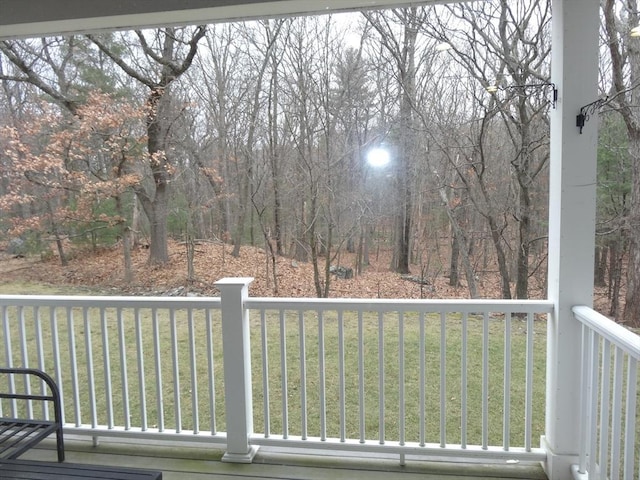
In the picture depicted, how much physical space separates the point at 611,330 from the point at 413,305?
864 millimetres

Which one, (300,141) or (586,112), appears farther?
(300,141)

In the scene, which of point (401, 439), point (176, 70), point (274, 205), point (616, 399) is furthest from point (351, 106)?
point (616, 399)

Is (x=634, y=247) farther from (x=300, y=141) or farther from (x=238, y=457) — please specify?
(x=238, y=457)

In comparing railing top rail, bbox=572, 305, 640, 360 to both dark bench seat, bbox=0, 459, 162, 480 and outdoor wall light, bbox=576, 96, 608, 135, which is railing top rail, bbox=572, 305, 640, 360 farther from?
dark bench seat, bbox=0, 459, 162, 480

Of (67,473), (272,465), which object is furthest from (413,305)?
(67,473)

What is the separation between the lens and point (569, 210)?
2.10 meters

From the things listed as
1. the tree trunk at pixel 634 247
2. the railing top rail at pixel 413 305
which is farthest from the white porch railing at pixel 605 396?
the tree trunk at pixel 634 247

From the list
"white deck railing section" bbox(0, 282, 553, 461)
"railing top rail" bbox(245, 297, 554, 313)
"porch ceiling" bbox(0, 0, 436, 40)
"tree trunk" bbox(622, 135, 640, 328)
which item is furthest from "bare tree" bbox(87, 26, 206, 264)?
"tree trunk" bbox(622, 135, 640, 328)

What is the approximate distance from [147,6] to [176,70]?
2.08m

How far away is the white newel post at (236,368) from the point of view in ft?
7.96

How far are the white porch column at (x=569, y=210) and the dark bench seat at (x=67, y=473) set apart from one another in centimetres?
186

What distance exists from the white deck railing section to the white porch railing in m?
0.23

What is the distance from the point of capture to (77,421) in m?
2.67

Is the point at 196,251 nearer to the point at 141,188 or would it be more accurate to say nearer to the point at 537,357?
the point at 141,188
